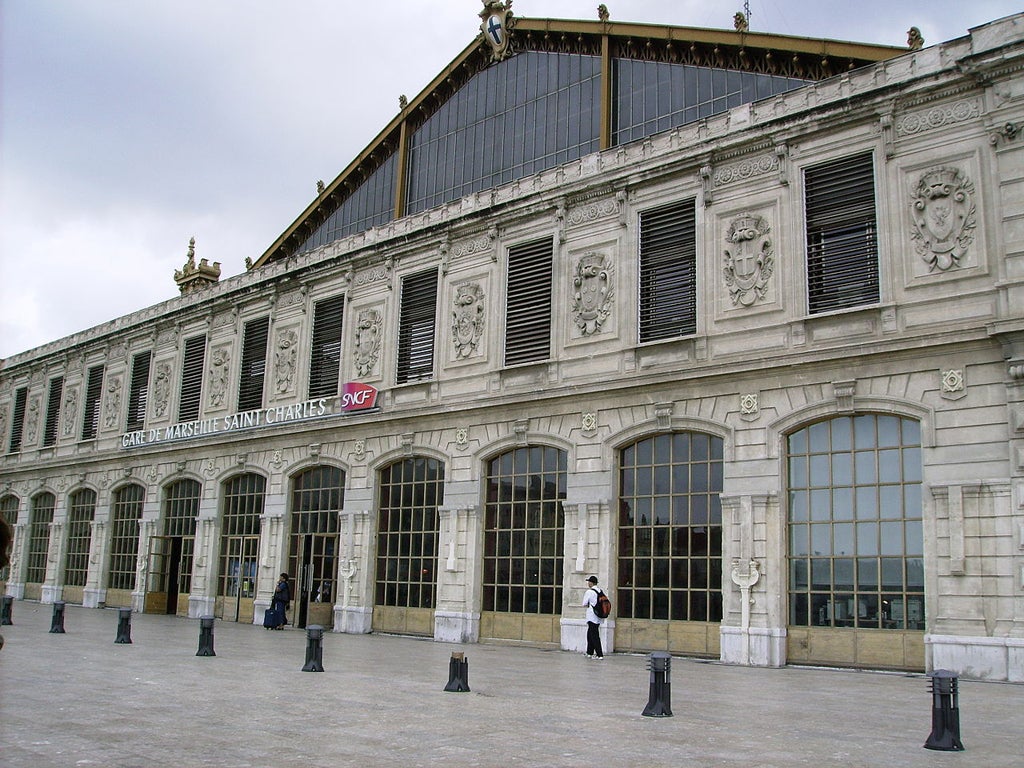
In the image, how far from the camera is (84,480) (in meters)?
43.7

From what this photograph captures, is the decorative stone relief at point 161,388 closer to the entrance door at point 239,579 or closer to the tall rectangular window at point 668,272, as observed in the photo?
the entrance door at point 239,579

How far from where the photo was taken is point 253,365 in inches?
1421

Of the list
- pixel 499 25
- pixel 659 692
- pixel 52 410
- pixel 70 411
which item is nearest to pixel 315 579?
pixel 499 25

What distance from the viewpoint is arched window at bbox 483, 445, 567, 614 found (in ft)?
83.2

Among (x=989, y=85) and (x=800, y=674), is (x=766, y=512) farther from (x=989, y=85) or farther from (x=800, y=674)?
(x=989, y=85)

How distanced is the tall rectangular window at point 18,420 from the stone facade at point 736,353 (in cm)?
2005

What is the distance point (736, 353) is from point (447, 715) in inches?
515

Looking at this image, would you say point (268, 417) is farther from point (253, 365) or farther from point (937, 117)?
point (937, 117)

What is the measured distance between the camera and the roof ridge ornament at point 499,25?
3469 cm

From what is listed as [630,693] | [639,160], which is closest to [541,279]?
[639,160]

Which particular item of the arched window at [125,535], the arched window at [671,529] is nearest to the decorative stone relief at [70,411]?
the arched window at [125,535]

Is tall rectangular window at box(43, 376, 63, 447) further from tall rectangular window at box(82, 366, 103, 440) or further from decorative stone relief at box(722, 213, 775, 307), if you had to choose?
decorative stone relief at box(722, 213, 775, 307)

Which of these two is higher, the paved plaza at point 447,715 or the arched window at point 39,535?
the arched window at point 39,535

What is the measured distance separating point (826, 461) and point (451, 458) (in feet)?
36.0
